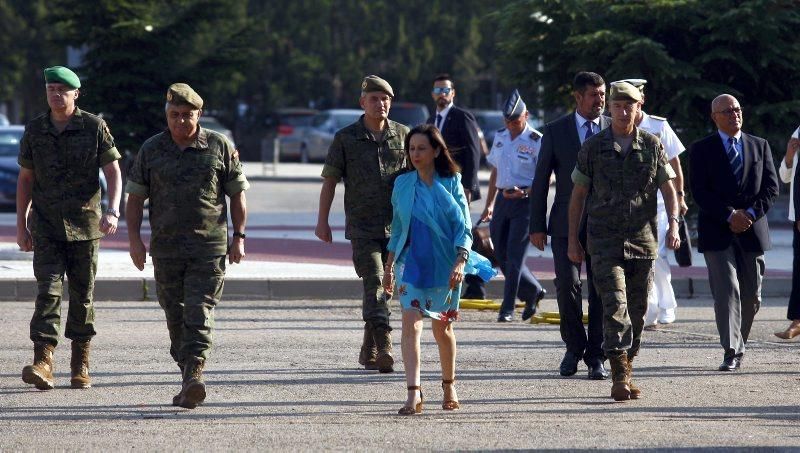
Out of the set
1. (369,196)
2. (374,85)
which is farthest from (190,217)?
(374,85)

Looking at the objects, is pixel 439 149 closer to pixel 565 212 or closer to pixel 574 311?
pixel 565 212

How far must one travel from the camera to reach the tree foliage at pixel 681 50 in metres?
17.3

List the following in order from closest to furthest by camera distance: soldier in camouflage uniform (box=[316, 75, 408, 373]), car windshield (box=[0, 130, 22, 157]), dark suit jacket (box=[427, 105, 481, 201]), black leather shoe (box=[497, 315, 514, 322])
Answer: soldier in camouflage uniform (box=[316, 75, 408, 373])
black leather shoe (box=[497, 315, 514, 322])
dark suit jacket (box=[427, 105, 481, 201])
car windshield (box=[0, 130, 22, 157])

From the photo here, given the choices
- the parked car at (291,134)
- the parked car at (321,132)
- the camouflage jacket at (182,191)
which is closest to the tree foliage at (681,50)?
the camouflage jacket at (182,191)

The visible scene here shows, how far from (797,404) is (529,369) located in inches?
73.2

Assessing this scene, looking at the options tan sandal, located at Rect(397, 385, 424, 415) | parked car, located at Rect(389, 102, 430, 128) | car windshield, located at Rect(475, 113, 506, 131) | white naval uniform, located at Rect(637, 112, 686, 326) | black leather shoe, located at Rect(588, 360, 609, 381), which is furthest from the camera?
parked car, located at Rect(389, 102, 430, 128)

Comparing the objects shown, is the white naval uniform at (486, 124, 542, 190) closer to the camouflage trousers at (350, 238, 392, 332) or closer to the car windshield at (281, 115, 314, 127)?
the camouflage trousers at (350, 238, 392, 332)

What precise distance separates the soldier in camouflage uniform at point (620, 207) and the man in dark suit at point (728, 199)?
45.4 inches

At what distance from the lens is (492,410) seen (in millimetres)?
7754

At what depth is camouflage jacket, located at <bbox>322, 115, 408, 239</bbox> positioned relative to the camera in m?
9.04

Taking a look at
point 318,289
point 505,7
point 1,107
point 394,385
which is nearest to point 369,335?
point 394,385

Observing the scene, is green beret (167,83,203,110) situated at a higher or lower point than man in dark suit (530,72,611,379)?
higher

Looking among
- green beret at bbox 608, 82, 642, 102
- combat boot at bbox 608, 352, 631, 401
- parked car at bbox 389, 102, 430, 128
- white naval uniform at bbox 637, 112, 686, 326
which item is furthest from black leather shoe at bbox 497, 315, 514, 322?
parked car at bbox 389, 102, 430, 128

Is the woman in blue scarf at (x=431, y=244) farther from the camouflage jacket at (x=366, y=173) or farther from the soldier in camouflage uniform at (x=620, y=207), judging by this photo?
the camouflage jacket at (x=366, y=173)
